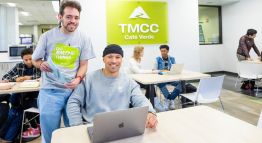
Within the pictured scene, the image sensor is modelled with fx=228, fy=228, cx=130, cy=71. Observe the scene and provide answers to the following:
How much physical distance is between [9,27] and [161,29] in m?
5.53

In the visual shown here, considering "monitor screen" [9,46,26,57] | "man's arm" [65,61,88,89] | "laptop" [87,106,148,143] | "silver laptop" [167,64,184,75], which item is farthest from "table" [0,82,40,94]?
"monitor screen" [9,46,26,57]

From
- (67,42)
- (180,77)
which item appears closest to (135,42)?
(180,77)

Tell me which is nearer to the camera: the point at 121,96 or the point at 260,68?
the point at 121,96

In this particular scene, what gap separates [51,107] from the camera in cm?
184

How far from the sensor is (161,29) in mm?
5402

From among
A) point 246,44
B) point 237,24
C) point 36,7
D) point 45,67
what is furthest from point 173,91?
point 36,7

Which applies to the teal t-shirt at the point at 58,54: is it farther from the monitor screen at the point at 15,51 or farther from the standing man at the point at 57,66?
the monitor screen at the point at 15,51

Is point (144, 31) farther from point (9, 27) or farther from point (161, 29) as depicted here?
point (9, 27)

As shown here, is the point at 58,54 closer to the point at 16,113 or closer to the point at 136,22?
the point at 16,113

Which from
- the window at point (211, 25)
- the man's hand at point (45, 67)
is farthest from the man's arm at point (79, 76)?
the window at point (211, 25)

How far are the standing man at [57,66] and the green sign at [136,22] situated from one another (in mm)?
3150

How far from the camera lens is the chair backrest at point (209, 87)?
120 inches

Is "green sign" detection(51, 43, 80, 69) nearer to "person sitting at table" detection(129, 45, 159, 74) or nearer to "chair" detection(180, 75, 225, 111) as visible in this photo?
"chair" detection(180, 75, 225, 111)

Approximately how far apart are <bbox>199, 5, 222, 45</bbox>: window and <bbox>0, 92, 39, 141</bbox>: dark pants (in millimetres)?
6348
